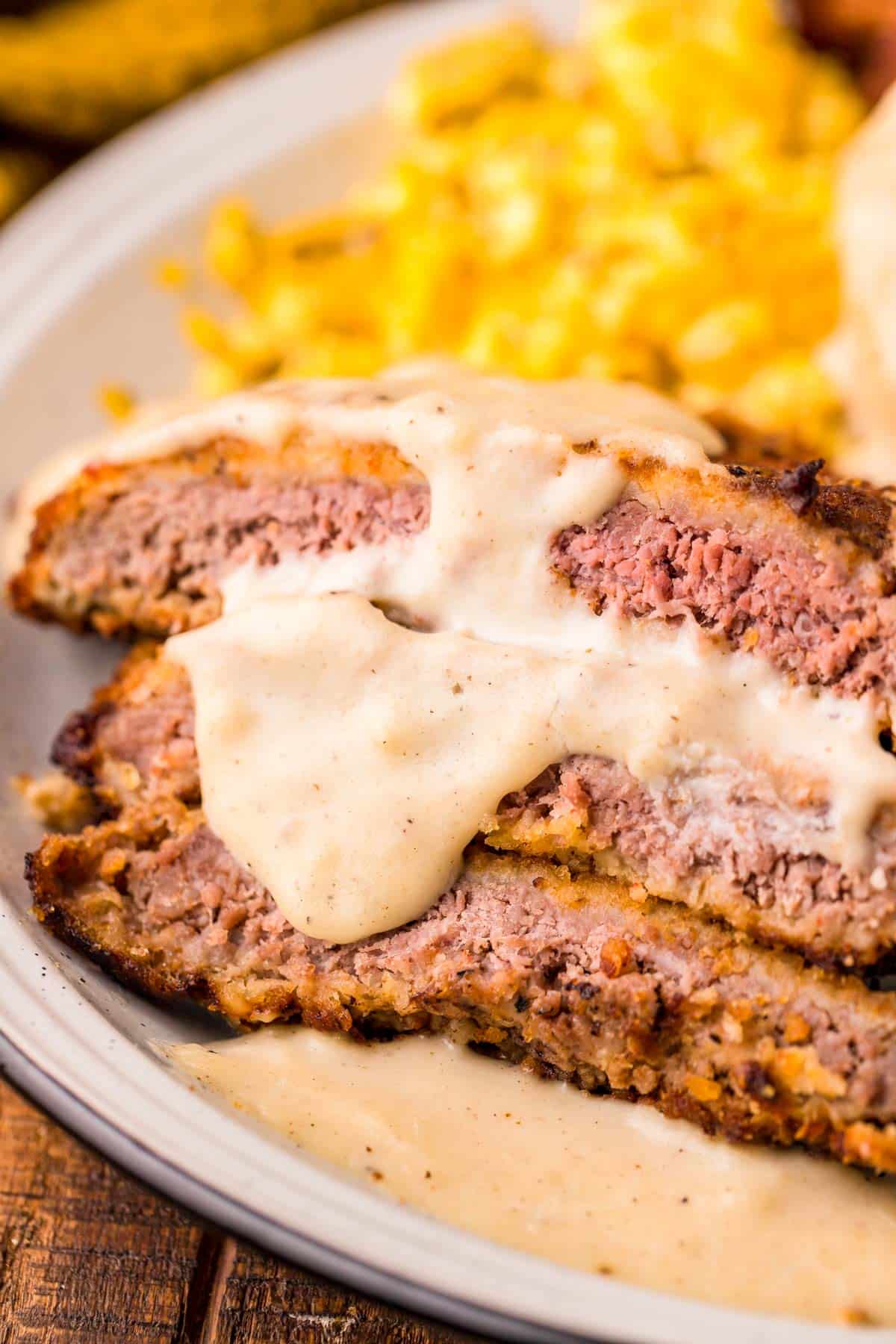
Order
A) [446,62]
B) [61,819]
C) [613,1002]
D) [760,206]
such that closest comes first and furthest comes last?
1. [613,1002]
2. [61,819]
3. [760,206]
4. [446,62]

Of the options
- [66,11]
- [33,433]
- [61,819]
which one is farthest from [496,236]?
[61,819]

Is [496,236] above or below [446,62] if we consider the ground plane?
below

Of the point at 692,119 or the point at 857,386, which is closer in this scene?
the point at 857,386

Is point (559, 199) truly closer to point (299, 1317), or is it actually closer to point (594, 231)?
point (594, 231)

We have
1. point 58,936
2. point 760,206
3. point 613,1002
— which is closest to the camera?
point 613,1002

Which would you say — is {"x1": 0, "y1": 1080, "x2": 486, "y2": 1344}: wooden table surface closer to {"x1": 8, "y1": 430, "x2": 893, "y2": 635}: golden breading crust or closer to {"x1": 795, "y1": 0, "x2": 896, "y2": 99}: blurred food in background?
{"x1": 8, "y1": 430, "x2": 893, "y2": 635}: golden breading crust

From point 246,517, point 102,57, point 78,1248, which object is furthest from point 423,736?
Result: point 102,57

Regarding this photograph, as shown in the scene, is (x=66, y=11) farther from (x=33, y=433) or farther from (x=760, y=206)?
(x=760, y=206)
